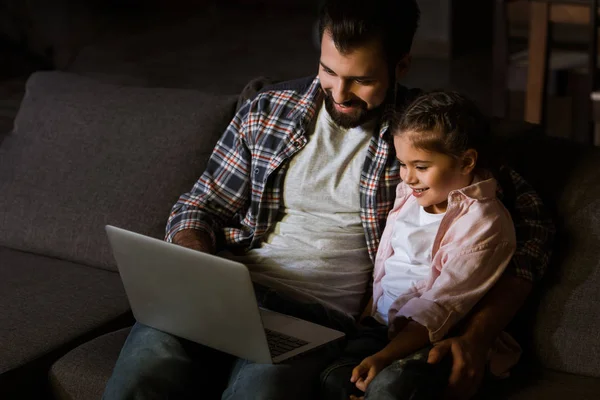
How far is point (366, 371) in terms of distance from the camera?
1594mm

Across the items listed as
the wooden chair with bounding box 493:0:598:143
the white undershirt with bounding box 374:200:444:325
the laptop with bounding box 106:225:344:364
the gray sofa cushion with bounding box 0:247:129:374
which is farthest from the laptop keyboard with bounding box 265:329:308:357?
the wooden chair with bounding box 493:0:598:143

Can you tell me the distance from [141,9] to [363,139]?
22.8ft

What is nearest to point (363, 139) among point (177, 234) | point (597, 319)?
point (177, 234)

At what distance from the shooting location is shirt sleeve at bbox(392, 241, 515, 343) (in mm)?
1647

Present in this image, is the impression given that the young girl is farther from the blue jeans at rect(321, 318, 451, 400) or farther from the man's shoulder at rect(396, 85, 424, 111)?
the man's shoulder at rect(396, 85, 424, 111)

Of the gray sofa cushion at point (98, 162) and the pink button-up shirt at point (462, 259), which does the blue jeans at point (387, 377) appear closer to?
the pink button-up shirt at point (462, 259)

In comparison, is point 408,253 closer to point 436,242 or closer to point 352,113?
point 436,242

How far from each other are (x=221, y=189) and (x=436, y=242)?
23.2 inches

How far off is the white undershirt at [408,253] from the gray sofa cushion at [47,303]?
0.70 m

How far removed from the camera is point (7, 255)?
246 cm

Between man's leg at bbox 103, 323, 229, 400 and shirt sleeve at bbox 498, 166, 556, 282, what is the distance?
0.66 metres

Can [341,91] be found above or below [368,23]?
below

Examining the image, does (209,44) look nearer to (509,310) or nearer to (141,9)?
(141,9)

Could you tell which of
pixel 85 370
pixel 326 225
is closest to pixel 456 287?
pixel 326 225
